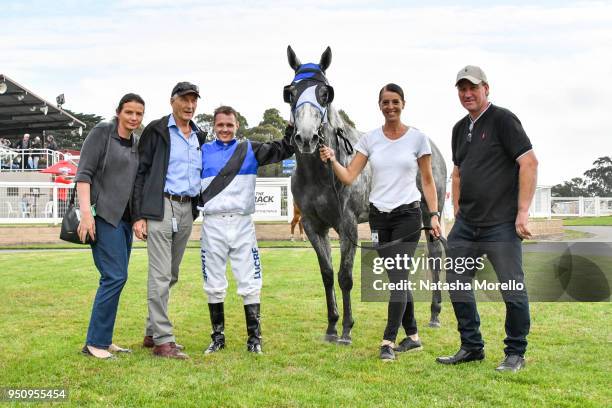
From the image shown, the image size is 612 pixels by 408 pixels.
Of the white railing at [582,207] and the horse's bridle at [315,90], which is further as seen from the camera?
the white railing at [582,207]

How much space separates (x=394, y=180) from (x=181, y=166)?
183 cm

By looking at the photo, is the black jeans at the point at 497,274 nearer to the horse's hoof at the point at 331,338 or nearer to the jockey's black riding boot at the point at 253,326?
the horse's hoof at the point at 331,338

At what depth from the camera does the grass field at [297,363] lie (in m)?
3.85

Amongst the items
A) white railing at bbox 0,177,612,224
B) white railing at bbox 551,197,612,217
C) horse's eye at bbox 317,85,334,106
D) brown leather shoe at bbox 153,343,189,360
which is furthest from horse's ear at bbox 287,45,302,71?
white railing at bbox 551,197,612,217

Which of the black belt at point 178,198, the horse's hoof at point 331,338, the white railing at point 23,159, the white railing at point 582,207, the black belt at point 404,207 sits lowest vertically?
the horse's hoof at point 331,338

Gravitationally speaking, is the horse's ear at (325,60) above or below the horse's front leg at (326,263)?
above

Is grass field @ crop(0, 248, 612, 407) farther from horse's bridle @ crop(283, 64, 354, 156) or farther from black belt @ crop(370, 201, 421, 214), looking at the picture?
horse's bridle @ crop(283, 64, 354, 156)

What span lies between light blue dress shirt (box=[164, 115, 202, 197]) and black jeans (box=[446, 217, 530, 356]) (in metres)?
2.27

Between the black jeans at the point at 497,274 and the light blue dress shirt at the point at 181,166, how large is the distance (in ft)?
7.45

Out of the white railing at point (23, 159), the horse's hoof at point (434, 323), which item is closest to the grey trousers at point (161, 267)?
the horse's hoof at point (434, 323)

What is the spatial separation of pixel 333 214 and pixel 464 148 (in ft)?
4.62

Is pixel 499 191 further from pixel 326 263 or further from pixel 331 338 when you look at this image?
pixel 331 338

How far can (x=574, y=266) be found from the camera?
10.8 meters

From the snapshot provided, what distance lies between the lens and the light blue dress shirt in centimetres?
501
